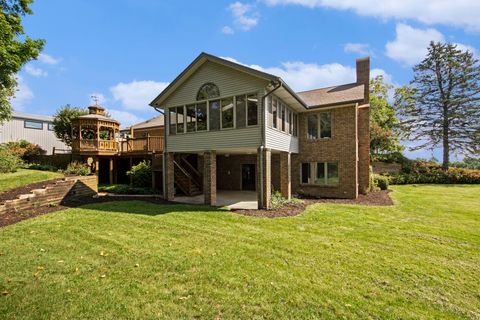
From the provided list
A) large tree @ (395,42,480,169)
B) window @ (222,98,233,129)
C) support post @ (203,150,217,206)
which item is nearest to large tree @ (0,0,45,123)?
window @ (222,98,233,129)

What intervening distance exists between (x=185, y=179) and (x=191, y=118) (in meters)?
4.50

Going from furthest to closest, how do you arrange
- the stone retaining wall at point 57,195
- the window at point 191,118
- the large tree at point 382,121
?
the large tree at point 382,121 → the window at point 191,118 → the stone retaining wall at point 57,195

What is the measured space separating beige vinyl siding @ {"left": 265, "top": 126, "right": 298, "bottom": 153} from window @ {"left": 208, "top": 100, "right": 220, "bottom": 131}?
8.16ft

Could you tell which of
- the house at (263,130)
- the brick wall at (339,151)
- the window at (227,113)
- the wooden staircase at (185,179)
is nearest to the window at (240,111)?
the house at (263,130)

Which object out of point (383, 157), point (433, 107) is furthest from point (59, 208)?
point (433, 107)

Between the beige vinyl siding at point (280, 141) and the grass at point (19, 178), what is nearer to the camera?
the beige vinyl siding at point (280, 141)

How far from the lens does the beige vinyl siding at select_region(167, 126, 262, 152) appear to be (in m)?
9.92

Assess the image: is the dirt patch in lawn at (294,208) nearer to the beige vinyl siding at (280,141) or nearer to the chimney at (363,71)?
the beige vinyl siding at (280,141)

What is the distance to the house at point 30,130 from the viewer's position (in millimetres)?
24375

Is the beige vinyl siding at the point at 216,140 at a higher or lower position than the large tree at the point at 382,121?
lower

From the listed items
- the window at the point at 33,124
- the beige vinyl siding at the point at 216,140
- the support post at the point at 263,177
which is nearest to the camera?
the support post at the point at 263,177

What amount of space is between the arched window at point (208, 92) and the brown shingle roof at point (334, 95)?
605 cm

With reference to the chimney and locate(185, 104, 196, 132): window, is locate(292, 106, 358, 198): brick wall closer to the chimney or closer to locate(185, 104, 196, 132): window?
the chimney

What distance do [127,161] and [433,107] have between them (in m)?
34.7
